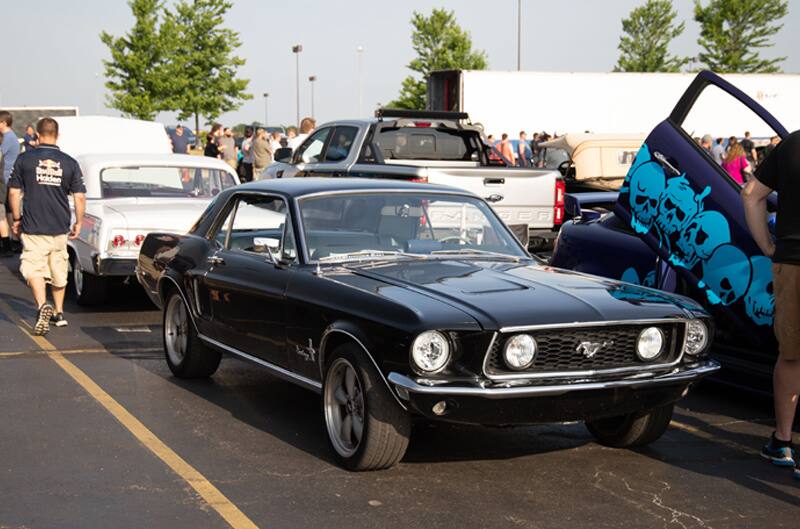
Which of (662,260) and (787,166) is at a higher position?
(787,166)

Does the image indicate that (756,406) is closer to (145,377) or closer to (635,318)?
(635,318)

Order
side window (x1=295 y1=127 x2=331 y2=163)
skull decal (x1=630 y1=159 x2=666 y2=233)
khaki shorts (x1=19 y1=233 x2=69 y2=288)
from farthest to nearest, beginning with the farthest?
side window (x1=295 y1=127 x2=331 y2=163) → khaki shorts (x1=19 y1=233 x2=69 y2=288) → skull decal (x1=630 y1=159 x2=666 y2=233)

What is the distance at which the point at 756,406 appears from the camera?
786 cm

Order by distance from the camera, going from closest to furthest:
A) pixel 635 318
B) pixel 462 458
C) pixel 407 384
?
pixel 407 384 → pixel 635 318 → pixel 462 458

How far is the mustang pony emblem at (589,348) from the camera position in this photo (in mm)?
5582

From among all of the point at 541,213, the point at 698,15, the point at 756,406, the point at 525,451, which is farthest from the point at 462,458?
the point at 698,15

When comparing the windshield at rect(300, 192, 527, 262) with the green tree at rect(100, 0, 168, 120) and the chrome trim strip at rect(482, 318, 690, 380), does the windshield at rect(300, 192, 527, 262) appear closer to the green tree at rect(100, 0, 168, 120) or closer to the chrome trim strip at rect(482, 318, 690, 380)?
the chrome trim strip at rect(482, 318, 690, 380)

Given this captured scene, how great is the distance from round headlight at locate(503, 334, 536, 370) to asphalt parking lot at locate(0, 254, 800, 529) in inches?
24.9

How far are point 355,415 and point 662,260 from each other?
129 inches

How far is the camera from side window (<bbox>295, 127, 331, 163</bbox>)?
16.3 m

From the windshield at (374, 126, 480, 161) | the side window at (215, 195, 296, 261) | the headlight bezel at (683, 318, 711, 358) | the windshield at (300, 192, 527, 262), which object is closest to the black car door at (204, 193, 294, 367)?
the side window at (215, 195, 296, 261)

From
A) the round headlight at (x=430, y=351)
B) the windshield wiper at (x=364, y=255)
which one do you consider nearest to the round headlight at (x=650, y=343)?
the round headlight at (x=430, y=351)

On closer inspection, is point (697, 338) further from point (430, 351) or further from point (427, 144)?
point (427, 144)

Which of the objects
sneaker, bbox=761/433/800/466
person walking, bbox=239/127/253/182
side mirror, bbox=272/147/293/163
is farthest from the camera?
person walking, bbox=239/127/253/182
